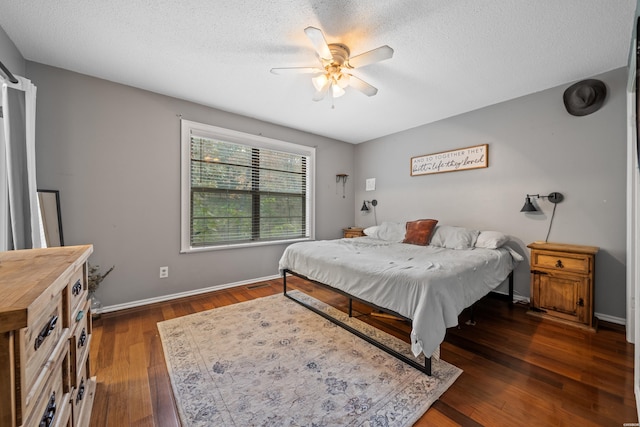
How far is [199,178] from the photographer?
3.25 metres

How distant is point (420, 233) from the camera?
3268 mm

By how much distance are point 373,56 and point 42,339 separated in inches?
89.2

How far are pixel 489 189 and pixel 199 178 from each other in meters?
3.78

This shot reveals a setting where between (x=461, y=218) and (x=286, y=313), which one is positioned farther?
(x=461, y=218)

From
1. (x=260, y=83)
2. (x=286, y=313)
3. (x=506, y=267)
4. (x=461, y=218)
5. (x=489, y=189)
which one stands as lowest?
(x=286, y=313)

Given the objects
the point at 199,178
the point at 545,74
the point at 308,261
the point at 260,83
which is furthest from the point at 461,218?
the point at 199,178

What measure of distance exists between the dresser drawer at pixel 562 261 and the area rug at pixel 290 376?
5.39 ft

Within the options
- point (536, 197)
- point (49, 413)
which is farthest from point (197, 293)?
point (536, 197)

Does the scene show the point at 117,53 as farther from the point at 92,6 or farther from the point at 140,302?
the point at 140,302

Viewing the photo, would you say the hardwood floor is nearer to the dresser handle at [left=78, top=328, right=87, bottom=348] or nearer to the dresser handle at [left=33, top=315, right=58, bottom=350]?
the dresser handle at [left=78, top=328, right=87, bottom=348]

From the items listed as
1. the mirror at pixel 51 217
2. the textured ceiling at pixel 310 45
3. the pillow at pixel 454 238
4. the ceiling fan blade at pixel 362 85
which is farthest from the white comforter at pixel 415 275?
the mirror at pixel 51 217

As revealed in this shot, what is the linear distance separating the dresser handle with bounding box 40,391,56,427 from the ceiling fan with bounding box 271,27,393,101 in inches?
83.3

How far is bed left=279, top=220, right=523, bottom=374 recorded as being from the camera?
1.63 m

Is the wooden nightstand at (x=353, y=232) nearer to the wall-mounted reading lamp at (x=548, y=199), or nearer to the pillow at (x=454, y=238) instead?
the pillow at (x=454, y=238)
